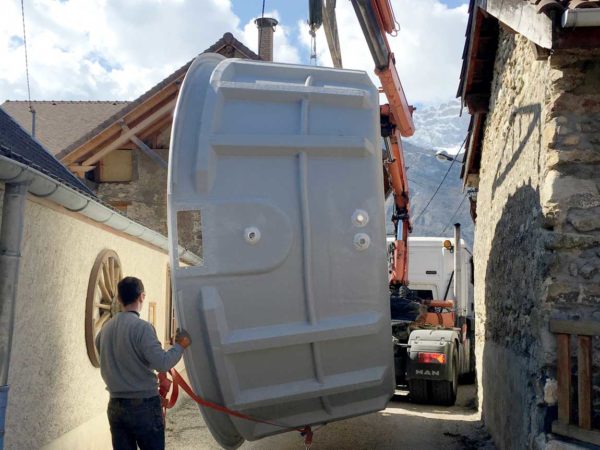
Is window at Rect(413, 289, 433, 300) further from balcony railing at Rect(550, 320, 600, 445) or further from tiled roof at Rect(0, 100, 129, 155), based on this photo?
tiled roof at Rect(0, 100, 129, 155)

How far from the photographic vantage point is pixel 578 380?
4.09 meters

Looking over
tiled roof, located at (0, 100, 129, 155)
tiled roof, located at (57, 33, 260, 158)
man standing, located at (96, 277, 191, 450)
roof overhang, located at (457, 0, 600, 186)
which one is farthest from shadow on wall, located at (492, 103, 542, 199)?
tiled roof, located at (0, 100, 129, 155)

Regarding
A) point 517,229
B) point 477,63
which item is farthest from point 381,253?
point 477,63

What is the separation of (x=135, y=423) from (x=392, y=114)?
6.85 metres

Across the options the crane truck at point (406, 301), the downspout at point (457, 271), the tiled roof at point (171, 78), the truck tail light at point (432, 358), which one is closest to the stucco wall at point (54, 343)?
the crane truck at point (406, 301)

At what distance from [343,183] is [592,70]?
1.88 m

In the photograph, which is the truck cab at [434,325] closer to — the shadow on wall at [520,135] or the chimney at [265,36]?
the shadow on wall at [520,135]

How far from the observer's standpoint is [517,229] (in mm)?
5719

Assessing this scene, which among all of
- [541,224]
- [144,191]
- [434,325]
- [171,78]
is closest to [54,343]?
[541,224]

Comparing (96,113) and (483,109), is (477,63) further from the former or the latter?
(96,113)

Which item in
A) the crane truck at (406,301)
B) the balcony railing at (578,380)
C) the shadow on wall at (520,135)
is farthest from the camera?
the crane truck at (406,301)

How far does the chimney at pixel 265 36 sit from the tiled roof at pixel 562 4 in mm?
14084

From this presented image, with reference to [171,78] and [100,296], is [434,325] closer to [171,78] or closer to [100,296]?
[100,296]

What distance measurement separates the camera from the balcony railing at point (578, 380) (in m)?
4.00
